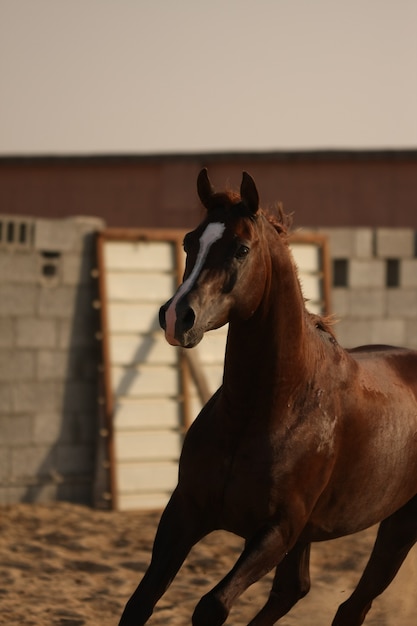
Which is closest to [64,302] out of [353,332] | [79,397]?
[79,397]

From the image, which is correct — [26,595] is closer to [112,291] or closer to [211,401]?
[211,401]

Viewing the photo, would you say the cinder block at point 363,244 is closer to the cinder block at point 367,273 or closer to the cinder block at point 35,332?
the cinder block at point 367,273

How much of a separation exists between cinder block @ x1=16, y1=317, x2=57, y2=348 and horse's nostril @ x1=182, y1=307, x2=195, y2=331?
19.0 feet

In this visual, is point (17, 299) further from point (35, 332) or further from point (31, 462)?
point (31, 462)

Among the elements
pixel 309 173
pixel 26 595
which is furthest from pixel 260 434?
pixel 309 173

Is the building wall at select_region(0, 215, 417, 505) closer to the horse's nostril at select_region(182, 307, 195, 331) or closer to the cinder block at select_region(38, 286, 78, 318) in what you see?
the cinder block at select_region(38, 286, 78, 318)

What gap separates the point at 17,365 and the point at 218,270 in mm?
5655

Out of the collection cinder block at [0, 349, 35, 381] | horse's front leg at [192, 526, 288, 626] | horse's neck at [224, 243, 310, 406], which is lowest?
horse's front leg at [192, 526, 288, 626]

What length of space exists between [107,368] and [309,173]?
6.57 m

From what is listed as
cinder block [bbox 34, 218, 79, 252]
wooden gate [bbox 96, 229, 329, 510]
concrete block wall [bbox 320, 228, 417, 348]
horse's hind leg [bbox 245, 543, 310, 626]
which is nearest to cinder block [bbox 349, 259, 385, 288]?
concrete block wall [bbox 320, 228, 417, 348]

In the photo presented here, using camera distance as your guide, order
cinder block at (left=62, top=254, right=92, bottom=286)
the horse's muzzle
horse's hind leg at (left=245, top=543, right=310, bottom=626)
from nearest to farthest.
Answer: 1. the horse's muzzle
2. horse's hind leg at (left=245, top=543, right=310, bottom=626)
3. cinder block at (left=62, top=254, right=92, bottom=286)

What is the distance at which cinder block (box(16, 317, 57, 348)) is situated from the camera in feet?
31.6

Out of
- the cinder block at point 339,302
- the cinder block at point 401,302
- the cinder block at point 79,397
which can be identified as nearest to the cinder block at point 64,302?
the cinder block at point 79,397

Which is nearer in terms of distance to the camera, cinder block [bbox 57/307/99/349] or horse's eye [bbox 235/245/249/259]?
horse's eye [bbox 235/245/249/259]
